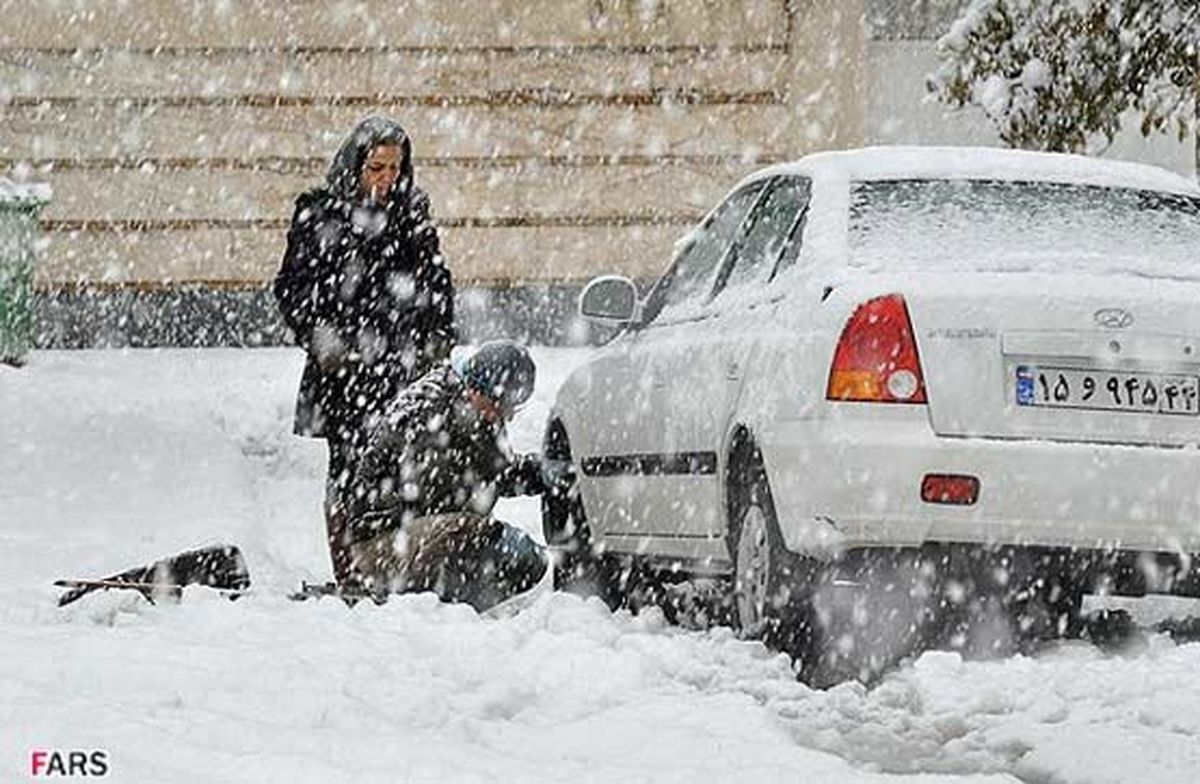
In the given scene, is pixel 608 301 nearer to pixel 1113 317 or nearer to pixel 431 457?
pixel 431 457

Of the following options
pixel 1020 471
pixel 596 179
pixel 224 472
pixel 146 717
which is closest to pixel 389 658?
pixel 146 717

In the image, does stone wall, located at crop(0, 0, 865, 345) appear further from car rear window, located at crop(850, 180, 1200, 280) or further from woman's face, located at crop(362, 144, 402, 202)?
car rear window, located at crop(850, 180, 1200, 280)

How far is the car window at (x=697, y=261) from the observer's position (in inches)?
350

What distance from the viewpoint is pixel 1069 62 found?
45.6 feet

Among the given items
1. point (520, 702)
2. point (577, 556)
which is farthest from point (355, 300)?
point (520, 702)

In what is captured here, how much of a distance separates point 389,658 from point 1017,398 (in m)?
1.79

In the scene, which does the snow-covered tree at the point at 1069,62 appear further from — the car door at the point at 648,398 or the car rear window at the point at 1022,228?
the car rear window at the point at 1022,228

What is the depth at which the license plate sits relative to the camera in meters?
6.84

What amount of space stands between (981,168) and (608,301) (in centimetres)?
164

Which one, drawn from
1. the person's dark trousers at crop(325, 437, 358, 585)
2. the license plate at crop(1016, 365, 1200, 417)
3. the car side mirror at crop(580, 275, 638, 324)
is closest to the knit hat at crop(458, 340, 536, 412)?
the car side mirror at crop(580, 275, 638, 324)

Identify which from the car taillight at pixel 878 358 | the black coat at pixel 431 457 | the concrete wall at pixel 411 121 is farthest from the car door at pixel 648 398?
the concrete wall at pixel 411 121

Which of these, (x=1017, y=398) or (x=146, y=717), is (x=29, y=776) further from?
(x=1017, y=398)

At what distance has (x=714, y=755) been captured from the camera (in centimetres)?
575

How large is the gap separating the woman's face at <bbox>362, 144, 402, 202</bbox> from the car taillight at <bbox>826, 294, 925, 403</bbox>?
115 inches
